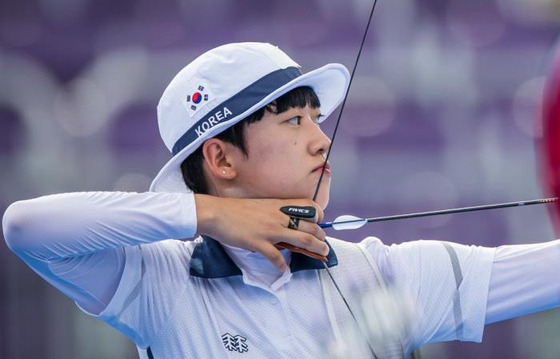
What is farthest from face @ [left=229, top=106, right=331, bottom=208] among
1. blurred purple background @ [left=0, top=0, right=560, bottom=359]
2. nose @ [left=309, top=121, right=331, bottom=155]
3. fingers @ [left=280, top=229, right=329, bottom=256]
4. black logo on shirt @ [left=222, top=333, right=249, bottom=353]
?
blurred purple background @ [left=0, top=0, right=560, bottom=359]

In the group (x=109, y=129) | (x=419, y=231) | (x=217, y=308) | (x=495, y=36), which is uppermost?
(x=495, y=36)

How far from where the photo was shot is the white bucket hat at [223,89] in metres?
1.50

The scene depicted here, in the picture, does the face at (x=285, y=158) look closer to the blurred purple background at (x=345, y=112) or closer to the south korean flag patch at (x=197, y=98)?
the south korean flag patch at (x=197, y=98)

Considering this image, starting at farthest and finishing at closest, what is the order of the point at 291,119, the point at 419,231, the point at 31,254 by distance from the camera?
the point at 419,231, the point at 291,119, the point at 31,254

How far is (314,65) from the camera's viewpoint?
249 centimetres

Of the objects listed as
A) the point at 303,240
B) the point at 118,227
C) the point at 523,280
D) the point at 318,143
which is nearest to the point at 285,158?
the point at 318,143

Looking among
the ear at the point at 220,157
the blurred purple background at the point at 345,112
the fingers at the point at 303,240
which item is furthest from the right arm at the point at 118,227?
the blurred purple background at the point at 345,112

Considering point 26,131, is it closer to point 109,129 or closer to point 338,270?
point 109,129

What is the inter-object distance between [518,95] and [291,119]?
1.09 m

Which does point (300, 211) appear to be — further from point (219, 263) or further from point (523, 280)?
point (523, 280)

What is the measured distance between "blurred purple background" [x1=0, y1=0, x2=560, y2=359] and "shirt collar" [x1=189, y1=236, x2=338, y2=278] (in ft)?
2.98

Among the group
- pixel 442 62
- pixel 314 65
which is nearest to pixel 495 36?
pixel 442 62

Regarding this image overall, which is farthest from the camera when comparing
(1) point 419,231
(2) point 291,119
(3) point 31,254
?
(1) point 419,231

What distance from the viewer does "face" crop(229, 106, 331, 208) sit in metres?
1.48
